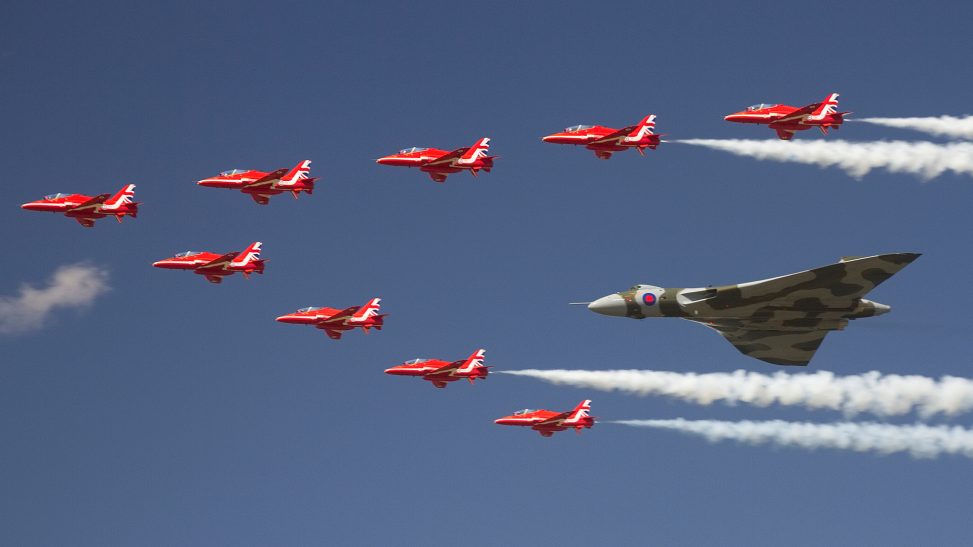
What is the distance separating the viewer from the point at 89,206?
98.9 m

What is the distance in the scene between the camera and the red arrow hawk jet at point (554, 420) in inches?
4060

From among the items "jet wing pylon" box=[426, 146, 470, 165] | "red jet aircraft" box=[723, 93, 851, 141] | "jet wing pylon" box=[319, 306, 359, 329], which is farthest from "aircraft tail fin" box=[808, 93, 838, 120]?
"jet wing pylon" box=[319, 306, 359, 329]

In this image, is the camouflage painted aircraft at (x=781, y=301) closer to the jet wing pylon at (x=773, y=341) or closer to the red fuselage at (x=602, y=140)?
the jet wing pylon at (x=773, y=341)

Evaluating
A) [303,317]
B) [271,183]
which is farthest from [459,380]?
[271,183]

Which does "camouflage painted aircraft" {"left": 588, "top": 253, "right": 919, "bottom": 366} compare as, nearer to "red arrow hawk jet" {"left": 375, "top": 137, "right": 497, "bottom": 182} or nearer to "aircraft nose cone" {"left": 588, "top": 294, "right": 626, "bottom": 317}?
"aircraft nose cone" {"left": 588, "top": 294, "right": 626, "bottom": 317}

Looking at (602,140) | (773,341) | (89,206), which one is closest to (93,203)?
(89,206)

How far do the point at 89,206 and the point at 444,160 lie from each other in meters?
24.3

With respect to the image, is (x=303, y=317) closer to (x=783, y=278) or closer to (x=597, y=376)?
(x=597, y=376)

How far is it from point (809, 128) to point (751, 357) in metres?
16.4

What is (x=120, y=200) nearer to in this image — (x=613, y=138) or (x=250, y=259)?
(x=250, y=259)

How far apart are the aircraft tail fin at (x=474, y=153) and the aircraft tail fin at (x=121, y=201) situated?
22219 mm

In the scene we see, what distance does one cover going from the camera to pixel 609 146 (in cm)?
9575

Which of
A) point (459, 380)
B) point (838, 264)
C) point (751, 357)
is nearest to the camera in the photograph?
point (838, 264)

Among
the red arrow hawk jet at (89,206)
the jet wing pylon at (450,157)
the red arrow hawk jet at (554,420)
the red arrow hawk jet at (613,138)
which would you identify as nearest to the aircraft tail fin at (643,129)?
the red arrow hawk jet at (613,138)
